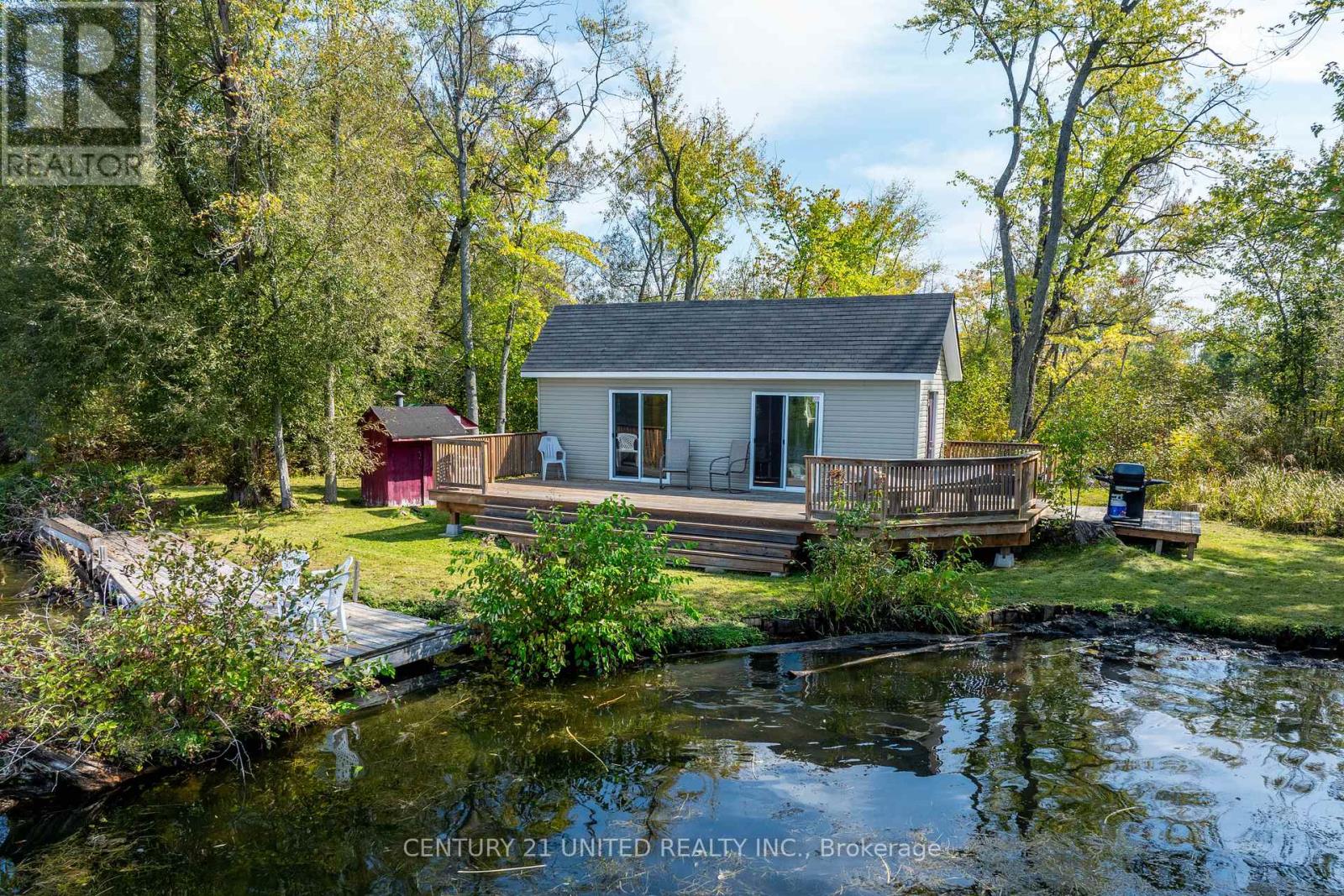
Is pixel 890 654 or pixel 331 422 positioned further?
pixel 331 422

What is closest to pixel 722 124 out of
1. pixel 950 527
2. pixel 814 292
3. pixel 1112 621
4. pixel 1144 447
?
pixel 814 292

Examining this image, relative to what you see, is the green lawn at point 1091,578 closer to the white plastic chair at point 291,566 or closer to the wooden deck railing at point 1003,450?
the white plastic chair at point 291,566

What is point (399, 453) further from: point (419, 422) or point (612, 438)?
point (612, 438)

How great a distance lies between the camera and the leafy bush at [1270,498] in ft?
42.2

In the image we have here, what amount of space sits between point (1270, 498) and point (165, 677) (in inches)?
664

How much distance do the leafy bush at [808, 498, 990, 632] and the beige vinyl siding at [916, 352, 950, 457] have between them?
171 inches

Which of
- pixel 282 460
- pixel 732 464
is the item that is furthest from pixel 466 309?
pixel 732 464

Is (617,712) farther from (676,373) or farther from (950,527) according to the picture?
(676,373)

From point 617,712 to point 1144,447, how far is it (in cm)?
1470

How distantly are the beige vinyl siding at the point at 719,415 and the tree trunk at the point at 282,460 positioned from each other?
5.03 meters

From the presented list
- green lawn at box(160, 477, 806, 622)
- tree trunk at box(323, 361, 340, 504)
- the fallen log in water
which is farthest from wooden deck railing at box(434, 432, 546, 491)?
the fallen log in water

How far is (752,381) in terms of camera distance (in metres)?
13.8

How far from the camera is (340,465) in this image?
49.6 ft

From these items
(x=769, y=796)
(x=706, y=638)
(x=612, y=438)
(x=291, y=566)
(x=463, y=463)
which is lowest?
(x=769, y=796)
